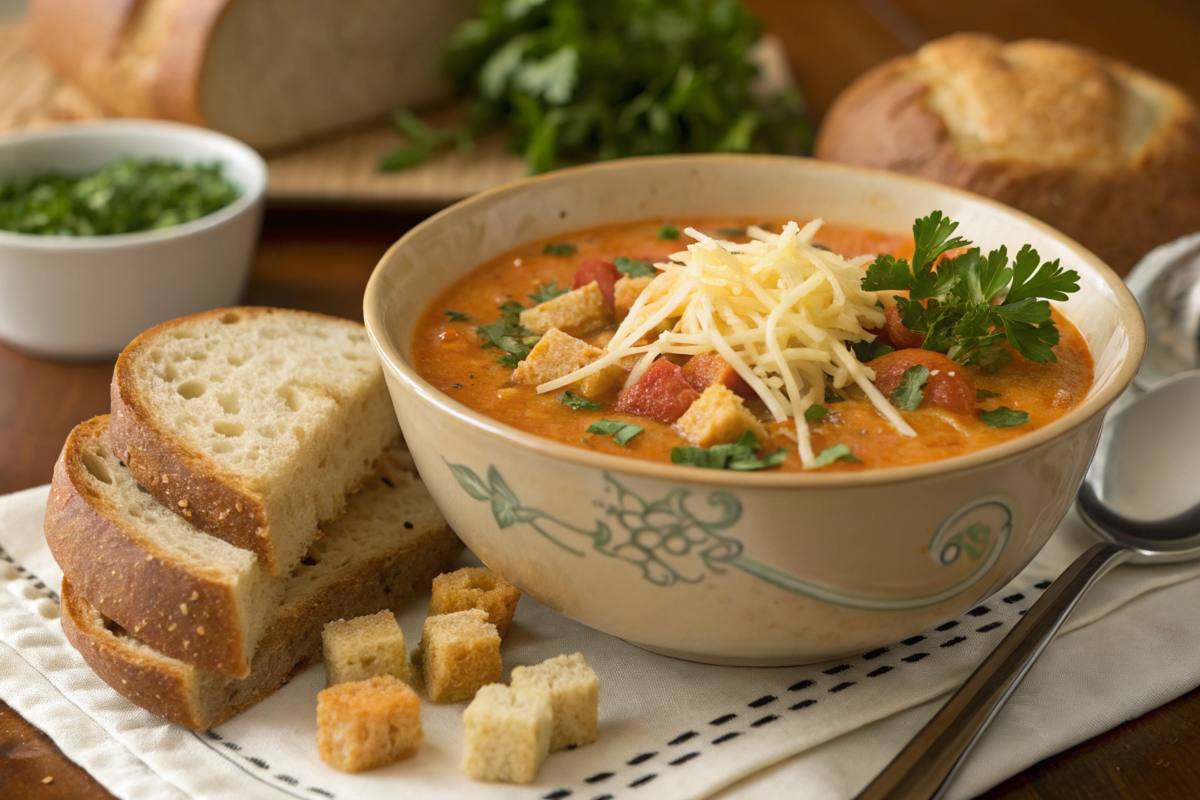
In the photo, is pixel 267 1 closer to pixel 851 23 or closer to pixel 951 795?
pixel 851 23

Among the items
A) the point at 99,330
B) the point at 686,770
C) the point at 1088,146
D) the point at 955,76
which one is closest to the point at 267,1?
the point at 99,330

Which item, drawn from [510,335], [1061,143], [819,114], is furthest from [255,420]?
[819,114]

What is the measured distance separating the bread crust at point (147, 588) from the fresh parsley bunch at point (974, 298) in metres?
1.50

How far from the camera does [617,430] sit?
2148mm

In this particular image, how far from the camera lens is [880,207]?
3078 mm

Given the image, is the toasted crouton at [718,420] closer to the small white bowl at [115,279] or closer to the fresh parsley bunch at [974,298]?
the fresh parsley bunch at [974,298]

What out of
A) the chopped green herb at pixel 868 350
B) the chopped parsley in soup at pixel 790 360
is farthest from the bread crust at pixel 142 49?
the chopped green herb at pixel 868 350

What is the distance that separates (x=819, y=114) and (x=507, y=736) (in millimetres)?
3940

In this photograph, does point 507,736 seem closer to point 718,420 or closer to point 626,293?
point 718,420

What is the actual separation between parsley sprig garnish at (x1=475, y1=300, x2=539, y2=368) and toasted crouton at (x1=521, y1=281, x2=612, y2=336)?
40 mm

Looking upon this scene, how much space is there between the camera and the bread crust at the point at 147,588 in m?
2.07

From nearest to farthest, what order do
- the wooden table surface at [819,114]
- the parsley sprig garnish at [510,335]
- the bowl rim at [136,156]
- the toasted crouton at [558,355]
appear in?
the wooden table surface at [819,114] < the toasted crouton at [558,355] < the parsley sprig garnish at [510,335] < the bowl rim at [136,156]

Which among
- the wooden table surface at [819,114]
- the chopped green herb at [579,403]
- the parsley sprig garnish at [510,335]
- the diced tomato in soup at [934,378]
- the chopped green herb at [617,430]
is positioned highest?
the diced tomato in soup at [934,378]

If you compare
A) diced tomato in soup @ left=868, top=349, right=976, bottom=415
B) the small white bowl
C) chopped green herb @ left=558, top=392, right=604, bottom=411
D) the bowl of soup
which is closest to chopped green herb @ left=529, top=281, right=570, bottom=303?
the bowl of soup
